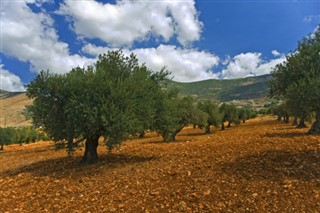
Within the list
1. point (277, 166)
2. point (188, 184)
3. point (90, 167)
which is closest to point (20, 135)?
point (90, 167)

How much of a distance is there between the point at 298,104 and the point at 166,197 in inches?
710

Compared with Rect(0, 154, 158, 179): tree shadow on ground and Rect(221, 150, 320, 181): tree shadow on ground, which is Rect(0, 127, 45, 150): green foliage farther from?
Rect(221, 150, 320, 181): tree shadow on ground

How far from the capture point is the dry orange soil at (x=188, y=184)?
885cm

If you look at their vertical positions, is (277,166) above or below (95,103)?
below

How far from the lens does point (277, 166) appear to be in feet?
37.9

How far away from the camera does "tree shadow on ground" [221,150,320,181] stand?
1034cm

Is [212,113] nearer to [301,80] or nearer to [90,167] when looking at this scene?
[301,80]

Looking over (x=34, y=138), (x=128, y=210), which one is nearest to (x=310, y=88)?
(x=128, y=210)

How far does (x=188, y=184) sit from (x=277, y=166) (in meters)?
3.61

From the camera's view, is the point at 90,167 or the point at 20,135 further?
the point at 20,135

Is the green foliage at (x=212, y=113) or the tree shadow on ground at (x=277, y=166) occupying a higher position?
the green foliage at (x=212, y=113)

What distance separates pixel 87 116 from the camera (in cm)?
1541

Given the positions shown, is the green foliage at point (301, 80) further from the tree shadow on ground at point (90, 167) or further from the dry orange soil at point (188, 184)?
the tree shadow on ground at point (90, 167)

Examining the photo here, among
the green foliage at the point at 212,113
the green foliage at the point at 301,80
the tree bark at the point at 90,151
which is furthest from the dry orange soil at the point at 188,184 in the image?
the green foliage at the point at 212,113
